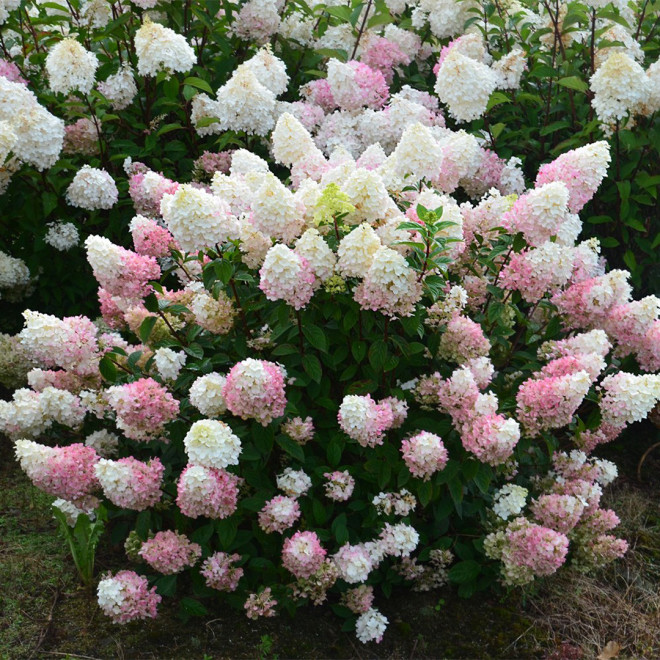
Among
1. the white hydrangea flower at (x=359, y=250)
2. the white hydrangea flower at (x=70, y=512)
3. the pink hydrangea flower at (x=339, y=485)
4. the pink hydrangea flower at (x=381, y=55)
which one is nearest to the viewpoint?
the white hydrangea flower at (x=359, y=250)

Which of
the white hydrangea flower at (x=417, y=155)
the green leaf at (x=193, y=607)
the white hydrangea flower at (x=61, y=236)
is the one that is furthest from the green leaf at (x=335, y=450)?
the white hydrangea flower at (x=61, y=236)

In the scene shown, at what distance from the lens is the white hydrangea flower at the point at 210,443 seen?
2.58m

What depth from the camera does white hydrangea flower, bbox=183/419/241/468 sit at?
2578 millimetres

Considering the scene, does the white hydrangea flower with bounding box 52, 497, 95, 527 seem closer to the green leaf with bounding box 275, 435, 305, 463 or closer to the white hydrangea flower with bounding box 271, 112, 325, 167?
the green leaf with bounding box 275, 435, 305, 463

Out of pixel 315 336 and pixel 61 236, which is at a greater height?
pixel 315 336

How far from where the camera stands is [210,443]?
258 cm

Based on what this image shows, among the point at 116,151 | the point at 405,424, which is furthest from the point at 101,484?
the point at 116,151

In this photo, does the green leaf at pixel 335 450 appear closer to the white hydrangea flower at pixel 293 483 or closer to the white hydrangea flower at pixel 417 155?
the white hydrangea flower at pixel 293 483

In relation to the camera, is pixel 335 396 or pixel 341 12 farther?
pixel 341 12

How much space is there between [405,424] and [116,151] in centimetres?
Result: 231

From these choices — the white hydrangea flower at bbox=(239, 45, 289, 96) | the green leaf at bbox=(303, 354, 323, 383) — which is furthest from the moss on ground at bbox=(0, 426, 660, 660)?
the white hydrangea flower at bbox=(239, 45, 289, 96)

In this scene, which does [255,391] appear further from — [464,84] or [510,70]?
[510,70]

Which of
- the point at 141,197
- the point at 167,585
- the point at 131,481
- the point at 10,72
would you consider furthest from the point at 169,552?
the point at 10,72

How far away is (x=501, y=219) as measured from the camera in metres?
3.16
